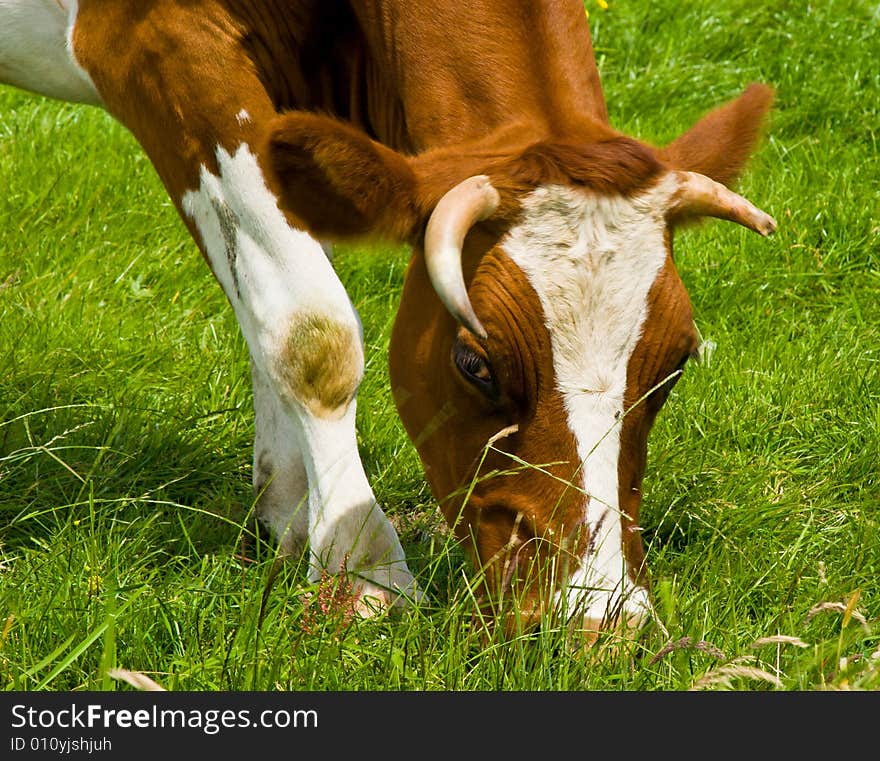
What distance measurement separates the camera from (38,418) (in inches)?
187

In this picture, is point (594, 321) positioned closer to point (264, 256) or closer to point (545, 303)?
point (545, 303)

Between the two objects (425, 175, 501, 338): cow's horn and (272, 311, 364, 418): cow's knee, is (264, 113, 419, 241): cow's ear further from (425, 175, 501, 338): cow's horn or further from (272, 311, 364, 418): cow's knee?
(272, 311, 364, 418): cow's knee

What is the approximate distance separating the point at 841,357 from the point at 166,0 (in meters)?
2.97

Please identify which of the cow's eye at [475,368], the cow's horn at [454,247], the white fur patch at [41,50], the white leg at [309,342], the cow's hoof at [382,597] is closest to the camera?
the cow's horn at [454,247]

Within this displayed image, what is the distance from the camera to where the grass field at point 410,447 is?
10.4ft

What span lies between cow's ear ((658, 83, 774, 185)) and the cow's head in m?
0.19

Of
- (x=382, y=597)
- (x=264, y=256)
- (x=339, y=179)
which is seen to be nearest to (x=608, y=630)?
(x=382, y=597)

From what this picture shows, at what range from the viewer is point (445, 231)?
320cm

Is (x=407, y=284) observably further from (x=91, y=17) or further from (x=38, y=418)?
(x=38, y=418)

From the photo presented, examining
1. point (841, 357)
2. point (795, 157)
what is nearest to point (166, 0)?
point (841, 357)

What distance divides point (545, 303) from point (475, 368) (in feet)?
0.82

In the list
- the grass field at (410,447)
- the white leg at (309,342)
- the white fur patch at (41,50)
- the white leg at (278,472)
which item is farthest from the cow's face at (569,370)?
the white fur patch at (41,50)

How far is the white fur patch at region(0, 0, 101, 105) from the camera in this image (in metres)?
4.30

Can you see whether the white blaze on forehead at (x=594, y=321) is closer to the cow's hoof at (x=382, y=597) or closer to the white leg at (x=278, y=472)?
the cow's hoof at (x=382, y=597)
